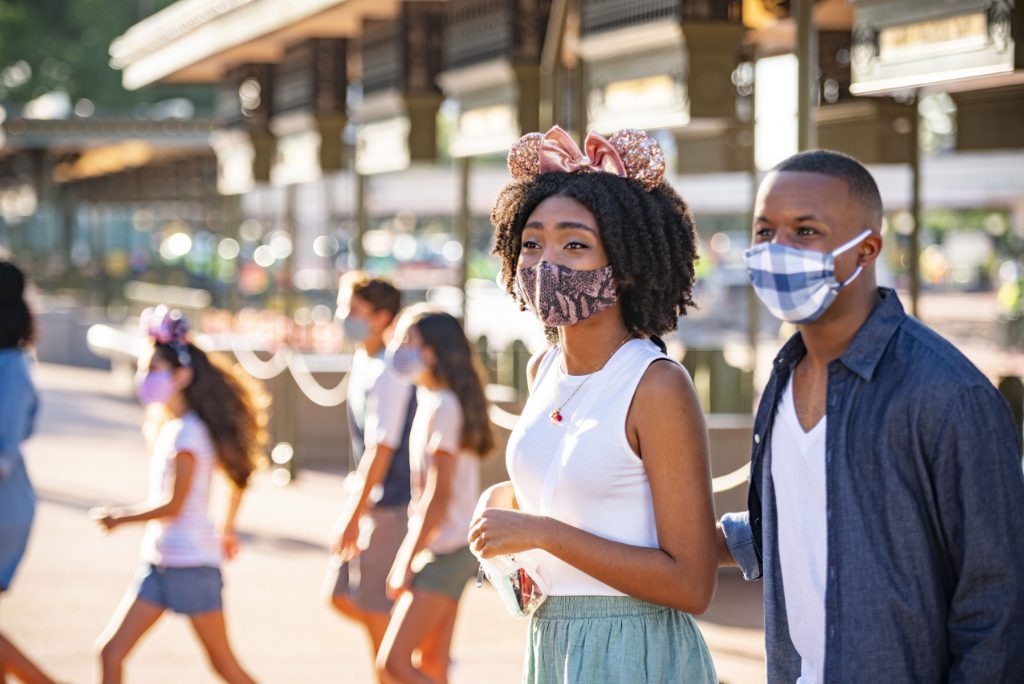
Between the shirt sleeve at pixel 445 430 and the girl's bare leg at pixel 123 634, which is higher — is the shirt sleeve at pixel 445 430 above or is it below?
above

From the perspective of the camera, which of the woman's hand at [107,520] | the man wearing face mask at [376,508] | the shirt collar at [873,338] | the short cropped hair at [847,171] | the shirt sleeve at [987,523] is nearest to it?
the shirt sleeve at [987,523]

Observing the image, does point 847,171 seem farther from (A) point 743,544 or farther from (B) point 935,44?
(B) point 935,44

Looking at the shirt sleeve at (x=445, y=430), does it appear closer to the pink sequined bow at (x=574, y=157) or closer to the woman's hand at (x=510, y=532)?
the pink sequined bow at (x=574, y=157)

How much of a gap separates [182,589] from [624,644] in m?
3.10

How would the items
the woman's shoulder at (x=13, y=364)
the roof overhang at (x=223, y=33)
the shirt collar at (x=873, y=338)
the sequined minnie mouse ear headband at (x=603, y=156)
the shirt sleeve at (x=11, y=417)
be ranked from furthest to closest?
the roof overhang at (x=223, y=33) → the woman's shoulder at (x=13, y=364) → the shirt sleeve at (x=11, y=417) → the sequined minnie mouse ear headband at (x=603, y=156) → the shirt collar at (x=873, y=338)

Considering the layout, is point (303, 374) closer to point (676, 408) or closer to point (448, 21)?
point (448, 21)

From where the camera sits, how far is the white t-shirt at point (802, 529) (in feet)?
9.88

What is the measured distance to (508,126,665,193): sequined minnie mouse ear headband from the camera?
3.55 metres

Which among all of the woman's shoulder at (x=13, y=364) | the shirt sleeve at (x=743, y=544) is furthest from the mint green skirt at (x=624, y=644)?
the woman's shoulder at (x=13, y=364)

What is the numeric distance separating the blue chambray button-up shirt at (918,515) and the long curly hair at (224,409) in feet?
12.4

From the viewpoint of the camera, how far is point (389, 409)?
22.5 feet

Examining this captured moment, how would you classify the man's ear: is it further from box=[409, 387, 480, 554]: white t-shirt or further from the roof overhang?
the roof overhang

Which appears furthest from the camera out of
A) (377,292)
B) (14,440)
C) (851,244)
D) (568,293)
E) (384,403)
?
(377,292)

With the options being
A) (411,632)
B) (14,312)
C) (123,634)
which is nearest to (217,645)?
(123,634)
